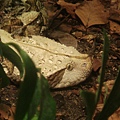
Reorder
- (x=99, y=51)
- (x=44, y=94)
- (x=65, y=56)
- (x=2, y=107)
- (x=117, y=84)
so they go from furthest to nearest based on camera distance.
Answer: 1. (x=99, y=51)
2. (x=65, y=56)
3. (x=2, y=107)
4. (x=117, y=84)
5. (x=44, y=94)

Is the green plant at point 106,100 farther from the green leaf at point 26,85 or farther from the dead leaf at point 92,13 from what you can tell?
the dead leaf at point 92,13

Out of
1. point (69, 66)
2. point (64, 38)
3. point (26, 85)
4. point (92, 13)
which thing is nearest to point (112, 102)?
point (26, 85)

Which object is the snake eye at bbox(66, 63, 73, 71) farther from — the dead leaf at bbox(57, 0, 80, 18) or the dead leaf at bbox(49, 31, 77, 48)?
the dead leaf at bbox(57, 0, 80, 18)

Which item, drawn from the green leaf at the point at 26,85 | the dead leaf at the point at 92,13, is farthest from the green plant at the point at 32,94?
the dead leaf at the point at 92,13

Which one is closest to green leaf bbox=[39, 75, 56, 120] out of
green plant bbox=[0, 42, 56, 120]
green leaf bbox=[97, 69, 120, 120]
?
green plant bbox=[0, 42, 56, 120]

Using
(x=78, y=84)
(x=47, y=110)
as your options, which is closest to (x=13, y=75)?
(x=78, y=84)

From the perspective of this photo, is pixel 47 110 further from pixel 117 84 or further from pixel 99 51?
pixel 99 51

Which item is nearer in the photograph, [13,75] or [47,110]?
[47,110]
